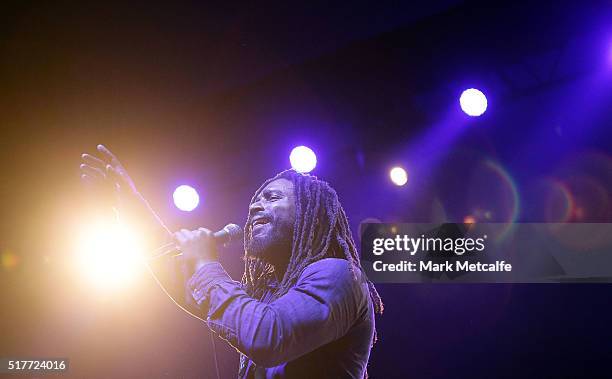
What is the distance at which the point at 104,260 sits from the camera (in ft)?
11.2

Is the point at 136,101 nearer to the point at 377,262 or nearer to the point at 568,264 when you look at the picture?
the point at 377,262

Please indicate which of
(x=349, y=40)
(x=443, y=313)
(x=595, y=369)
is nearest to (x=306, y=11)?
(x=349, y=40)

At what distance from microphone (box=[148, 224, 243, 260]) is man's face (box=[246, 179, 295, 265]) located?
9cm

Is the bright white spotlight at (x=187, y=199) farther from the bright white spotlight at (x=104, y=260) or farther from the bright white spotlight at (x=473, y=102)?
the bright white spotlight at (x=473, y=102)

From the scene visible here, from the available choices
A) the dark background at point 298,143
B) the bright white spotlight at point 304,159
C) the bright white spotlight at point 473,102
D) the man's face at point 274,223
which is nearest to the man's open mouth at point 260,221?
the man's face at point 274,223

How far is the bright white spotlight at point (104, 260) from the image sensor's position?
337 cm

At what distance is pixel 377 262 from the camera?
330 cm

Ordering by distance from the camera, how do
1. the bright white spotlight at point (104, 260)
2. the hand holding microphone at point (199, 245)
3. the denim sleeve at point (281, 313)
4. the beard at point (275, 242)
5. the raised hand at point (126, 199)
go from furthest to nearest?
the bright white spotlight at point (104, 260) → the raised hand at point (126, 199) → the beard at point (275, 242) → the hand holding microphone at point (199, 245) → the denim sleeve at point (281, 313)

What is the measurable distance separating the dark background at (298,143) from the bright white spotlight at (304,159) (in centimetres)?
5

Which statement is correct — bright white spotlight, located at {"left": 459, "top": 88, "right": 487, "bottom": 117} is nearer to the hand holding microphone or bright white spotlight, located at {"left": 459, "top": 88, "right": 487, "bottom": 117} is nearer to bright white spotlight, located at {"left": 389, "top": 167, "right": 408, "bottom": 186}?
bright white spotlight, located at {"left": 389, "top": 167, "right": 408, "bottom": 186}

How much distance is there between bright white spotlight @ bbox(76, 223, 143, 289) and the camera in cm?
337

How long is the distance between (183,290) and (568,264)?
205 cm

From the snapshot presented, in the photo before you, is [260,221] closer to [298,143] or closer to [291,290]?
[291,290]

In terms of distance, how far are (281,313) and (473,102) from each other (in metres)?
1.83
